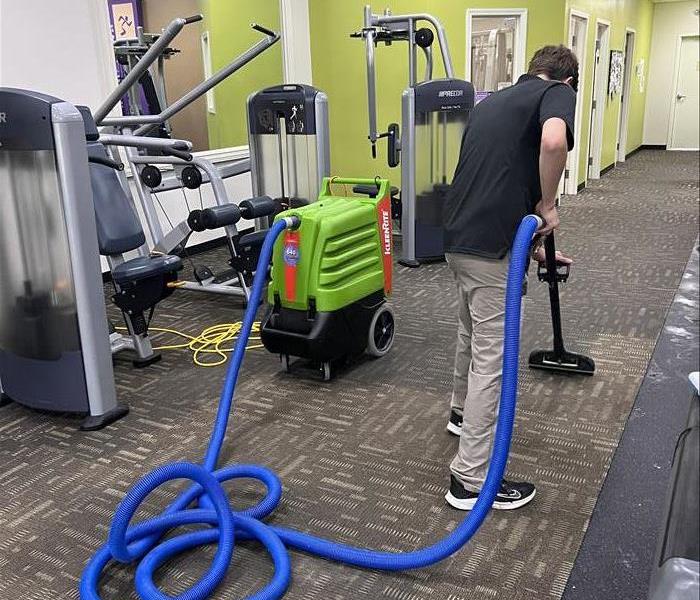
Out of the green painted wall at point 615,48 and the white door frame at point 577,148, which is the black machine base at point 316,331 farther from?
the white door frame at point 577,148

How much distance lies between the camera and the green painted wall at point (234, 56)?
638 centimetres

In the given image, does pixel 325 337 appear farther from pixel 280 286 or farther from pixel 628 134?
pixel 628 134

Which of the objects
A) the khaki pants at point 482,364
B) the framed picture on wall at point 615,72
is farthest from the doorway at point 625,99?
the khaki pants at point 482,364

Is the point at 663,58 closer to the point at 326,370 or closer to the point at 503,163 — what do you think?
the point at 326,370

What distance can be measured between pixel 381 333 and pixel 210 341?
1.01 meters

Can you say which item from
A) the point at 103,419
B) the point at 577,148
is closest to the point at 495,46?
the point at 577,148

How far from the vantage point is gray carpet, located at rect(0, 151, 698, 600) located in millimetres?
1928

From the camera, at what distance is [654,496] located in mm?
2250

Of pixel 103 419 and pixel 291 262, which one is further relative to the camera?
pixel 291 262

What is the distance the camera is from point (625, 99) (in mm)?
11648

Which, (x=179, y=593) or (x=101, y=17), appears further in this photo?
(x=101, y=17)

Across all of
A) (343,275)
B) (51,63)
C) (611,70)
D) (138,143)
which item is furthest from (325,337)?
(611,70)

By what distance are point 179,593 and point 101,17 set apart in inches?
166

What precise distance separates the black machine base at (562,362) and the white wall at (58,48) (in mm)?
3532
